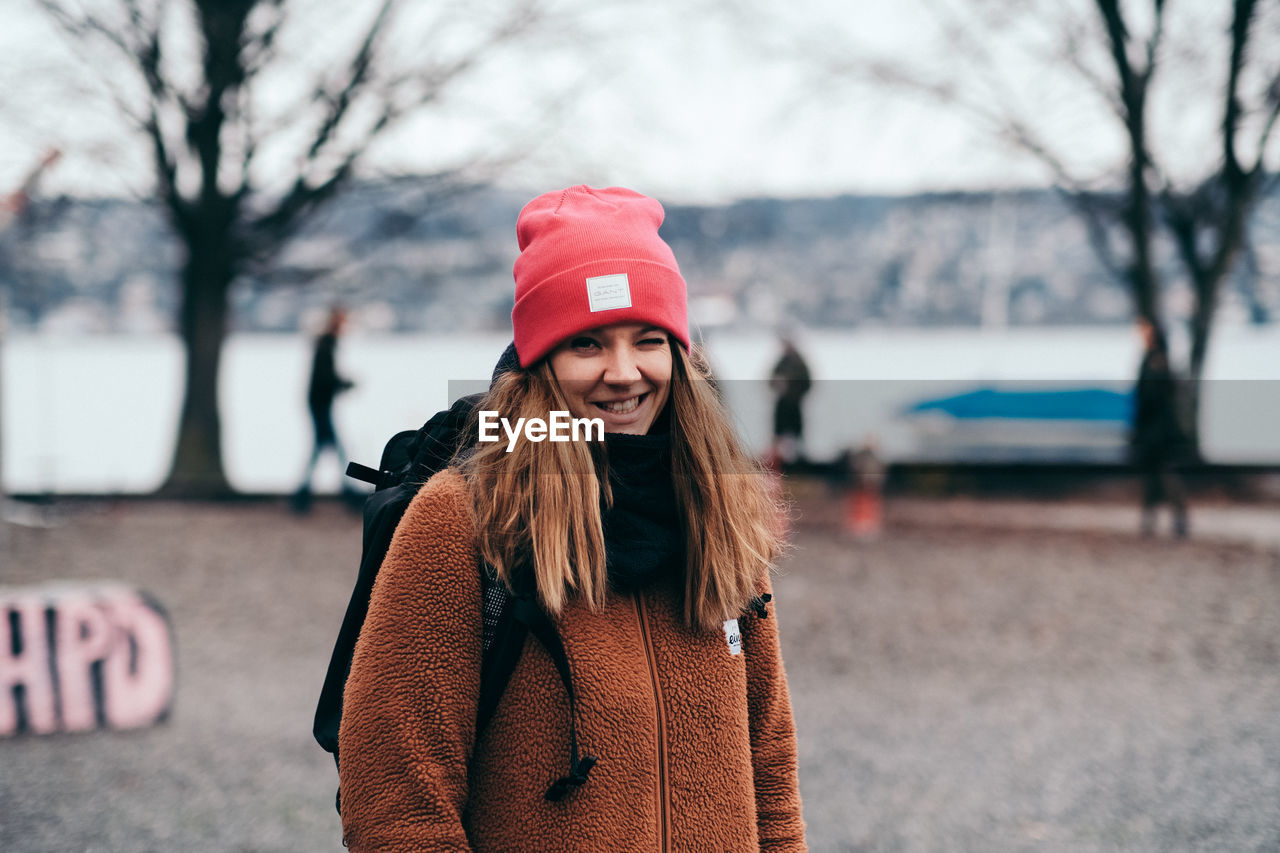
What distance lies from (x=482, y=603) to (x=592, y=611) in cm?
16

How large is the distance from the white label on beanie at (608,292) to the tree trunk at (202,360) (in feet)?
36.5

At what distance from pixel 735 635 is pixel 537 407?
484mm

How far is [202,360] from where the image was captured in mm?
12109

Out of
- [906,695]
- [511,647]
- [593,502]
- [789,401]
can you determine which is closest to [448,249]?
[789,401]

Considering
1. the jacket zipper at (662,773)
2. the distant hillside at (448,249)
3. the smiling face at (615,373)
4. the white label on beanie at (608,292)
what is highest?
the distant hillside at (448,249)

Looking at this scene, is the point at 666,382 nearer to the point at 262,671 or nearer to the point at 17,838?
the point at 17,838

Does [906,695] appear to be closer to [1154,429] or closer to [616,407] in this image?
[616,407]

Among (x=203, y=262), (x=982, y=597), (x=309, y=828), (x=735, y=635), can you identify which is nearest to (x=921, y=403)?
(x=982, y=597)

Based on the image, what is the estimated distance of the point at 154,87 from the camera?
10625 mm

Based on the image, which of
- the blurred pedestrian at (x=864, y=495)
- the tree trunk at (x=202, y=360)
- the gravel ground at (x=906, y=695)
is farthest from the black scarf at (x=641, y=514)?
the tree trunk at (x=202, y=360)

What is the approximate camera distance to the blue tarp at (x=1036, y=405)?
48.3ft

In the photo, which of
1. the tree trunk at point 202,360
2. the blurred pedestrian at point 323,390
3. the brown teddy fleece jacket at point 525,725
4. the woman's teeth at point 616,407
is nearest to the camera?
the brown teddy fleece jacket at point 525,725

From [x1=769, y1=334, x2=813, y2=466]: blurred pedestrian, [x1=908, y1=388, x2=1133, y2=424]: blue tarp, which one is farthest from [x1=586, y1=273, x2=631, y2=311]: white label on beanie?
[x1=908, y1=388, x2=1133, y2=424]: blue tarp

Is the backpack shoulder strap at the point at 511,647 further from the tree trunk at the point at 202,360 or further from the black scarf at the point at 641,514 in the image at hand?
the tree trunk at the point at 202,360
